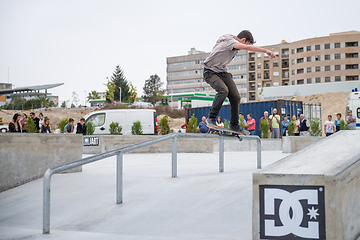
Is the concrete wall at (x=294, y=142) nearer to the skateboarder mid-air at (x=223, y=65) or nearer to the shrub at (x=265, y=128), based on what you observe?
the shrub at (x=265, y=128)

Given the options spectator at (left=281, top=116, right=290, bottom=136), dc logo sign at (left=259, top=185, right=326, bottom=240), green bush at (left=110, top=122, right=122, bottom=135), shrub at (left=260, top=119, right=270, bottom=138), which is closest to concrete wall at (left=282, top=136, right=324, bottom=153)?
shrub at (left=260, top=119, right=270, bottom=138)

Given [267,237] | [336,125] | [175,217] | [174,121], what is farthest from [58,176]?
[174,121]

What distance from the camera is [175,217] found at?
4281mm

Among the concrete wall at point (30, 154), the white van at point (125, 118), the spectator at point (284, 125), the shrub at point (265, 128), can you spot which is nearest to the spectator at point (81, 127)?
the white van at point (125, 118)

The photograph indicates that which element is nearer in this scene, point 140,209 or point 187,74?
point 140,209

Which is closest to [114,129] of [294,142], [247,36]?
[294,142]

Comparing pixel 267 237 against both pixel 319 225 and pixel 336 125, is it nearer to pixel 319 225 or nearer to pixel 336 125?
pixel 319 225

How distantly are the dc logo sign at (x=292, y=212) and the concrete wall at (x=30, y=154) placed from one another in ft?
16.7

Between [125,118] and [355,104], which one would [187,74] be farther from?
[125,118]

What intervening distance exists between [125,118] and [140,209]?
1253 cm

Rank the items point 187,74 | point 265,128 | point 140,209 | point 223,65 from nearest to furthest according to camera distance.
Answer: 1. point 140,209
2. point 223,65
3. point 265,128
4. point 187,74

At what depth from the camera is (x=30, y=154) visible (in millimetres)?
6914

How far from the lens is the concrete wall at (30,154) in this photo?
21.5ft

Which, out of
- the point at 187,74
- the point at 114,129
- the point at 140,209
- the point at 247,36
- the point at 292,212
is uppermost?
the point at 187,74
